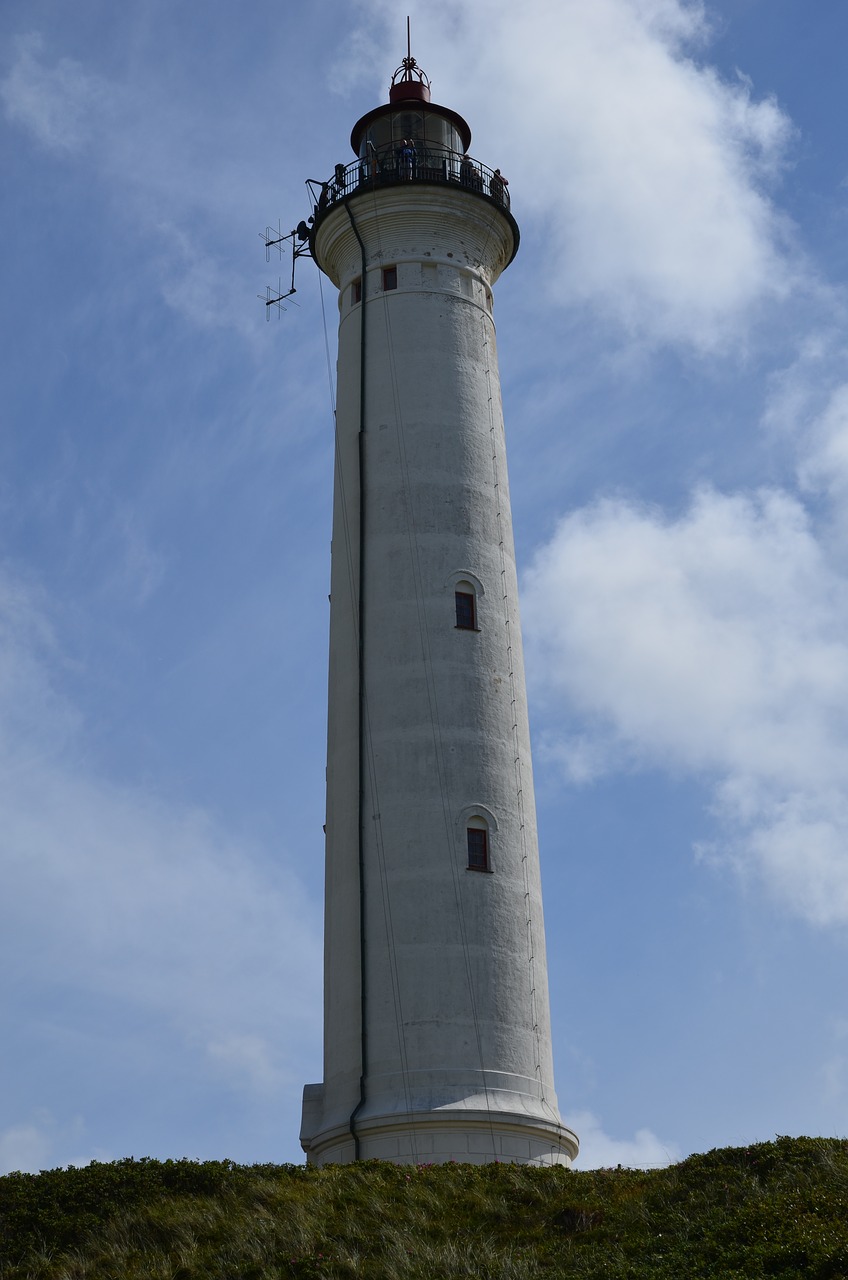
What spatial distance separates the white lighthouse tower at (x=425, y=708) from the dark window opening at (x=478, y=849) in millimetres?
37

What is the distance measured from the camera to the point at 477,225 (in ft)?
115

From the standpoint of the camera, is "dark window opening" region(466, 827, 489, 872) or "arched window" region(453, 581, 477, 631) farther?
"arched window" region(453, 581, 477, 631)

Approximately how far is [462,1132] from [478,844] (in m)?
5.22

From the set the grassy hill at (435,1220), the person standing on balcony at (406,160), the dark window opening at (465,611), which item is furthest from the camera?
the person standing on balcony at (406,160)

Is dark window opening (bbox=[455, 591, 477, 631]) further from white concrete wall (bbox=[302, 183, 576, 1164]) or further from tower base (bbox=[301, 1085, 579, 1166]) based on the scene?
tower base (bbox=[301, 1085, 579, 1166])

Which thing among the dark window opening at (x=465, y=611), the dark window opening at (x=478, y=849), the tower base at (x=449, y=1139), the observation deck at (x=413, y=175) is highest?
the observation deck at (x=413, y=175)

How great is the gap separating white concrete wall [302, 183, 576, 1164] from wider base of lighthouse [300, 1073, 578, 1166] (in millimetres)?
36

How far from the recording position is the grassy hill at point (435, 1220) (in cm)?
1884

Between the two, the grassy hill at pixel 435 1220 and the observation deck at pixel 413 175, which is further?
the observation deck at pixel 413 175

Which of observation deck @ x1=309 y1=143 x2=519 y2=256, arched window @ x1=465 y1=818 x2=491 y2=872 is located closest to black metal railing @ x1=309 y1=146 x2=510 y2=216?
observation deck @ x1=309 y1=143 x2=519 y2=256

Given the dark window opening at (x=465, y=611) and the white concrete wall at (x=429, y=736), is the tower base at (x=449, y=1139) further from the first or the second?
the dark window opening at (x=465, y=611)

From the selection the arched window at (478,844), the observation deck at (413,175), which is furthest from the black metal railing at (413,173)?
the arched window at (478,844)

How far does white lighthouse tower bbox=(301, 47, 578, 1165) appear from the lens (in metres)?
27.1

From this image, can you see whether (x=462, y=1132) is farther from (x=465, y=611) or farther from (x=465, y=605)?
(x=465, y=605)
